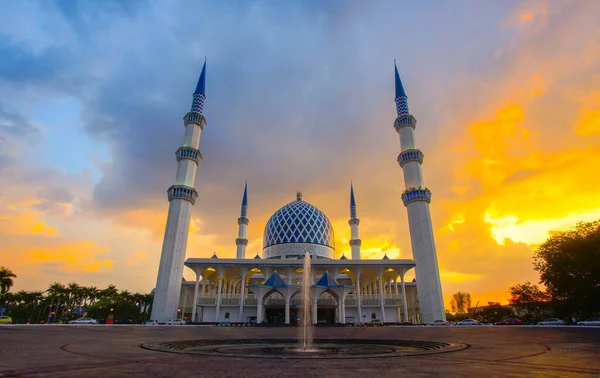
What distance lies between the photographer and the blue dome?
2126 inches

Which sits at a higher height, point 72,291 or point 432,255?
point 432,255

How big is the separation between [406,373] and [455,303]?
122m

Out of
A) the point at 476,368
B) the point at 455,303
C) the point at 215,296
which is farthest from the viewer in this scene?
the point at 455,303

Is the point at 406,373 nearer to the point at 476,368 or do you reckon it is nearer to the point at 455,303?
the point at 476,368

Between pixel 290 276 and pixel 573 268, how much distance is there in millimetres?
30350

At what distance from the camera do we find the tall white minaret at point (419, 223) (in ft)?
126

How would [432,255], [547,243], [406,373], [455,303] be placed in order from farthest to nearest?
1. [455,303]
2. [432,255]
3. [547,243]
4. [406,373]

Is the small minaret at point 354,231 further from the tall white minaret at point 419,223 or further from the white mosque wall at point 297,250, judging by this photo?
the tall white minaret at point 419,223

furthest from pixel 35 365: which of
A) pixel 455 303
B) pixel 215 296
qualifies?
pixel 455 303

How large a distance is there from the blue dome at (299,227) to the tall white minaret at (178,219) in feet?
55.0

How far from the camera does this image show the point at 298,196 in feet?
212

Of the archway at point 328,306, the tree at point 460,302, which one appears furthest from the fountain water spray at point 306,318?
the tree at point 460,302

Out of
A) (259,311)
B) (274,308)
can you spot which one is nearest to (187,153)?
(259,311)

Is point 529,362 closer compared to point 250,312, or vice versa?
point 529,362
